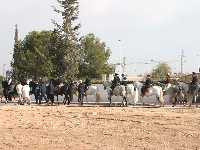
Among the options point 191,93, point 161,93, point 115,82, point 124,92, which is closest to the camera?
point 191,93

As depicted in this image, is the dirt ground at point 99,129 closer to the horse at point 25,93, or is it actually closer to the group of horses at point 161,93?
the group of horses at point 161,93

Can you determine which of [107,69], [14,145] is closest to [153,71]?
[107,69]

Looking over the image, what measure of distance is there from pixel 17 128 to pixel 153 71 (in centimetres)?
11801

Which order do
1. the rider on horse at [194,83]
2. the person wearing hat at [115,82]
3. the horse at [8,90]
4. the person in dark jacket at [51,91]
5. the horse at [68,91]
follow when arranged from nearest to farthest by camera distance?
the rider on horse at [194,83] → the person wearing hat at [115,82] → the person in dark jacket at [51,91] → the horse at [68,91] → the horse at [8,90]

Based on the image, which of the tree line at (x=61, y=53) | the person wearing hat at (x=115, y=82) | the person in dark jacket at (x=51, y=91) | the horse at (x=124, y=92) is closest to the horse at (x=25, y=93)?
the person in dark jacket at (x=51, y=91)

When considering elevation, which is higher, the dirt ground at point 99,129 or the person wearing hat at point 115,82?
the person wearing hat at point 115,82

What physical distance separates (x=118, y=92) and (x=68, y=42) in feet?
131

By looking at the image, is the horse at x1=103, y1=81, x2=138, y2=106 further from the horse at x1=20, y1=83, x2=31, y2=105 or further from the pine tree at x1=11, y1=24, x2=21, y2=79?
the pine tree at x1=11, y1=24, x2=21, y2=79

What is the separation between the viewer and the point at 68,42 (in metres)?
78.9

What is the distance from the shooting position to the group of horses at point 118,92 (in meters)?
38.3

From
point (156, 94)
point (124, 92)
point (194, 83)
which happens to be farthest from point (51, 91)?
point (194, 83)

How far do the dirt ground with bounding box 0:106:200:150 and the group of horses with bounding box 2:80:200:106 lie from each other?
4.59 meters

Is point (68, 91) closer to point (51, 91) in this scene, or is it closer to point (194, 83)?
point (51, 91)

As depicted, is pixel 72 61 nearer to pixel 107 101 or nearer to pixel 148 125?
pixel 107 101
